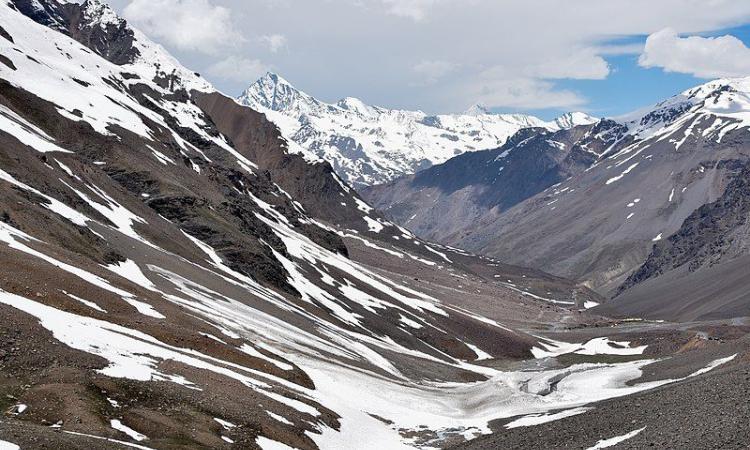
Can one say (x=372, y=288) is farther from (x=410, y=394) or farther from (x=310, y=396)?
(x=310, y=396)

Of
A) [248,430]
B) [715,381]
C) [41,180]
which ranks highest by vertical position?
[715,381]

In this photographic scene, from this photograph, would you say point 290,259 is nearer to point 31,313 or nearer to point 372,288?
point 372,288

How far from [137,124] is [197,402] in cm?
11880

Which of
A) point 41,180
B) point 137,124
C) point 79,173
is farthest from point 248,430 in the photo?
point 137,124

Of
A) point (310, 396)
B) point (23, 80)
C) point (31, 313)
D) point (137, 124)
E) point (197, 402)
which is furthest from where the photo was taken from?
point (137, 124)

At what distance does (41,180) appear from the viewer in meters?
85.2

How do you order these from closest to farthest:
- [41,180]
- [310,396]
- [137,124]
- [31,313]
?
[31,313] → [310,396] → [41,180] → [137,124]

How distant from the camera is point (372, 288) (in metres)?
154

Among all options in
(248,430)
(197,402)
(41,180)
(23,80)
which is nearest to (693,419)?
(248,430)

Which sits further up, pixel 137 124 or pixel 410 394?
pixel 137 124

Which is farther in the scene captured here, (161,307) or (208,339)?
(161,307)

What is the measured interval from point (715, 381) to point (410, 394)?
2865 centimetres

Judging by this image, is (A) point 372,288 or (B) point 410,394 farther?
(A) point 372,288

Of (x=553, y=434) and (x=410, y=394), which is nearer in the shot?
(x=553, y=434)
